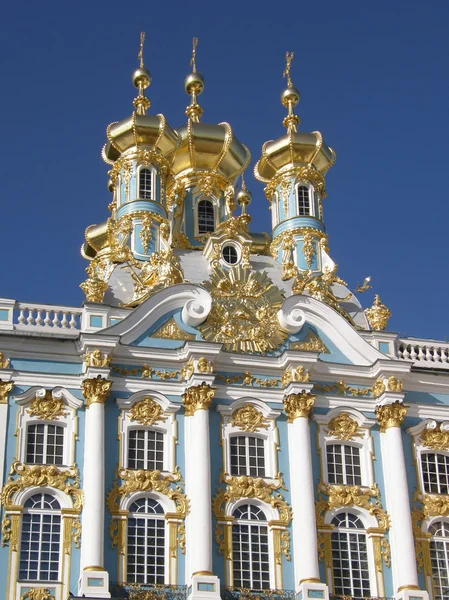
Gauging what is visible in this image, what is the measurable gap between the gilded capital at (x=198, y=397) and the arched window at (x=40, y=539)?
11.4 feet

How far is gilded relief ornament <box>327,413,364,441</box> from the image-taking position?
27219mm

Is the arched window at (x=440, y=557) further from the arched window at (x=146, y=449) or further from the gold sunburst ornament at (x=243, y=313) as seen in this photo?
the arched window at (x=146, y=449)

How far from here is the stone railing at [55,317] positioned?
88.4 ft

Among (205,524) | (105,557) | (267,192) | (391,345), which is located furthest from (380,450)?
(267,192)

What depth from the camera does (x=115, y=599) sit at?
23828mm

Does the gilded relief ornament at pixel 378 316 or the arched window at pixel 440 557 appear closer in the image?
the arched window at pixel 440 557

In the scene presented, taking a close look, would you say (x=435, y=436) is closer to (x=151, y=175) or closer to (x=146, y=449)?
(x=146, y=449)

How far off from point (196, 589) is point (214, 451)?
3176 millimetres

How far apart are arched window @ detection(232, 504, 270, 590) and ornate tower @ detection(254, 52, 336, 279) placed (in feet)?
27.5

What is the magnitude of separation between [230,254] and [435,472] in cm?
705

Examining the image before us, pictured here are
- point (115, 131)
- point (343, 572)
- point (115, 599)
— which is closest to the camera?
point (115, 599)

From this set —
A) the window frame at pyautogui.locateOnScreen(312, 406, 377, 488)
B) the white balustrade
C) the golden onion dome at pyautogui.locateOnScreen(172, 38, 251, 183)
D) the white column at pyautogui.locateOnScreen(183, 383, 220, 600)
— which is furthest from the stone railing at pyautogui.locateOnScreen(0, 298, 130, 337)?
the golden onion dome at pyautogui.locateOnScreen(172, 38, 251, 183)

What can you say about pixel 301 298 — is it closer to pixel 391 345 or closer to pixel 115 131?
pixel 391 345

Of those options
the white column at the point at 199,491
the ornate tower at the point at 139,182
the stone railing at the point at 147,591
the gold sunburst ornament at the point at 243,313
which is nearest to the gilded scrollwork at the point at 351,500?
the white column at the point at 199,491
